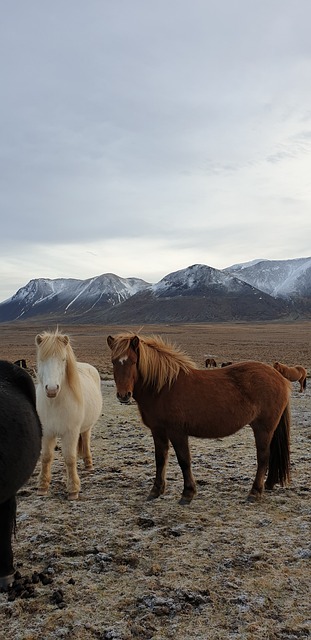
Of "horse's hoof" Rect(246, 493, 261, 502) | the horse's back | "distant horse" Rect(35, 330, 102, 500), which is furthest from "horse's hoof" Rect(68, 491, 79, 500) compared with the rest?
"horse's hoof" Rect(246, 493, 261, 502)

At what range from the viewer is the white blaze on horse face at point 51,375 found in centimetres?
554

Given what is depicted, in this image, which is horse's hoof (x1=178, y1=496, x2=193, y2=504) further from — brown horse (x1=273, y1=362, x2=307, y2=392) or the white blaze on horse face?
brown horse (x1=273, y1=362, x2=307, y2=392)

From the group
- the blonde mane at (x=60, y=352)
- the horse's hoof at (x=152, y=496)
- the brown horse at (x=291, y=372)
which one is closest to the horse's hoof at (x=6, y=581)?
the horse's hoof at (x=152, y=496)

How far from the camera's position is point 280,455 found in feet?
20.1

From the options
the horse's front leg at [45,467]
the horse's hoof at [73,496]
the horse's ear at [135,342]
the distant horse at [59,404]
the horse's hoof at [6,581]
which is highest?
the horse's ear at [135,342]

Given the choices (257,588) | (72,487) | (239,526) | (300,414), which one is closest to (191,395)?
(239,526)

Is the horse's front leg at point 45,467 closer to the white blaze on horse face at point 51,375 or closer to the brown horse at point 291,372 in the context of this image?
the white blaze on horse face at point 51,375

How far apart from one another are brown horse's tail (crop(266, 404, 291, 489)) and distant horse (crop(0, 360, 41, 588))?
11.1 feet

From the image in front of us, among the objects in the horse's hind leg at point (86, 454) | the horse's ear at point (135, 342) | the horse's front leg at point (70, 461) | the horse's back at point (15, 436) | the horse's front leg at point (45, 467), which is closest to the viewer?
the horse's back at point (15, 436)

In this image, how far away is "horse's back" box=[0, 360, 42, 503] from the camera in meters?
3.66

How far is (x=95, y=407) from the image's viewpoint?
284 inches

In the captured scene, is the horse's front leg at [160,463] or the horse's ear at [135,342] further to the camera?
the horse's front leg at [160,463]

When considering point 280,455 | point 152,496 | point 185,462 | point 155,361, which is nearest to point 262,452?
point 280,455

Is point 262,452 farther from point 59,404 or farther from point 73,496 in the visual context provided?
point 59,404
